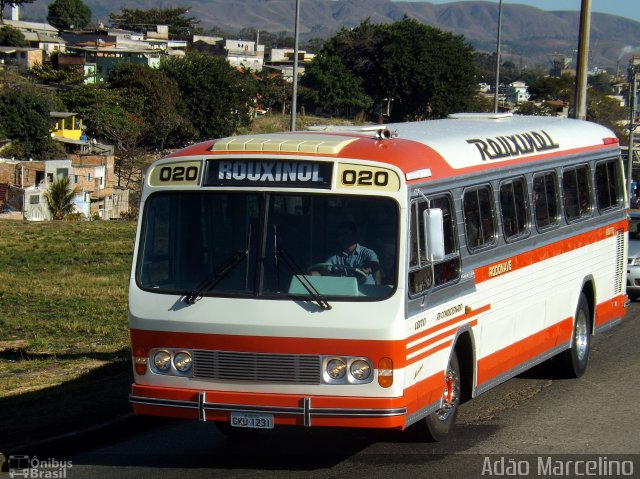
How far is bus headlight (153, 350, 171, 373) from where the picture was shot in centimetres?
866

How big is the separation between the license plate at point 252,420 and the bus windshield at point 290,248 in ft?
3.01

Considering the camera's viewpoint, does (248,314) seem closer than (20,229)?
Yes

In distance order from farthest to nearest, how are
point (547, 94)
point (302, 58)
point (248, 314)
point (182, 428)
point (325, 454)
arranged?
point (302, 58)
point (547, 94)
point (182, 428)
point (325, 454)
point (248, 314)

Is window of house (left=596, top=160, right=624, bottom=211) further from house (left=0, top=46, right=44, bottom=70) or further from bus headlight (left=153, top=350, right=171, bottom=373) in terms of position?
house (left=0, top=46, right=44, bottom=70)

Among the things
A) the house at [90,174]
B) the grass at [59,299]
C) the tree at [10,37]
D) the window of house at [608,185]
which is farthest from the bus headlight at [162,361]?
the tree at [10,37]

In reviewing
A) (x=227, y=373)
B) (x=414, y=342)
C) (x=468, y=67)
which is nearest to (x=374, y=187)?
(x=414, y=342)

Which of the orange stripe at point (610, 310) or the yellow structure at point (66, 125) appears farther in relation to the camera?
the yellow structure at point (66, 125)

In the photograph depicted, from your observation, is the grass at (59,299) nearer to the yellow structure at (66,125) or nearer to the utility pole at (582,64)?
the utility pole at (582,64)

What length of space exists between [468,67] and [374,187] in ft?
327

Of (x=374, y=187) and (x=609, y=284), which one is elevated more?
(x=374, y=187)

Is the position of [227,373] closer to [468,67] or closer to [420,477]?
[420,477]

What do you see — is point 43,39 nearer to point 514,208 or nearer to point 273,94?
point 273,94

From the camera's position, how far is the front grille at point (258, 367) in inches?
327

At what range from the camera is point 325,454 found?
30.3 feet
